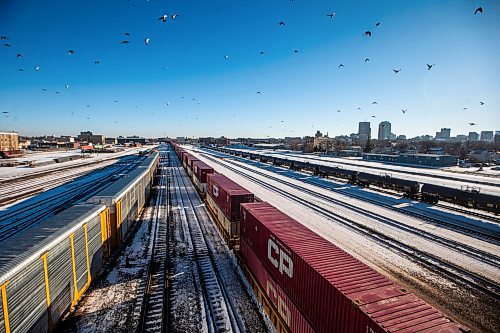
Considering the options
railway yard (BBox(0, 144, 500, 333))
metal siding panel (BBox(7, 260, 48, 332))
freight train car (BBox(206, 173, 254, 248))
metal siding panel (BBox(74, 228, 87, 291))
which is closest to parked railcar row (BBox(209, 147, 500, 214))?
railway yard (BBox(0, 144, 500, 333))

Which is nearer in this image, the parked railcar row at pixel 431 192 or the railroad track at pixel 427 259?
the railroad track at pixel 427 259

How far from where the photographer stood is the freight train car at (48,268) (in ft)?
24.9

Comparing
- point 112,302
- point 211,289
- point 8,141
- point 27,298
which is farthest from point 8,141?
point 211,289

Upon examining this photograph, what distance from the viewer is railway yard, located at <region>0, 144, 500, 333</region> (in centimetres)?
745

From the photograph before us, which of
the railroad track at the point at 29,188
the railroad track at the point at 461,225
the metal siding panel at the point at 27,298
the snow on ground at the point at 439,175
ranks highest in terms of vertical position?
the metal siding panel at the point at 27,298

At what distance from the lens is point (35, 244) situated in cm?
917

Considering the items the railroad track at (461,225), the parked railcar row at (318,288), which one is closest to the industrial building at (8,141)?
the parked railcar row at (318,288)

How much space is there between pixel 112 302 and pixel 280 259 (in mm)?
8340

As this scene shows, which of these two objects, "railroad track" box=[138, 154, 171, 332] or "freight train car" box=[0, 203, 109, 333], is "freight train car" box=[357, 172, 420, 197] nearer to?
"railroad track" box=[138, 154, 171, 332]

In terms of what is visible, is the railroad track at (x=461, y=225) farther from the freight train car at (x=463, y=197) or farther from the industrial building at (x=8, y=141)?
the industrial building at (x=8, y=141)

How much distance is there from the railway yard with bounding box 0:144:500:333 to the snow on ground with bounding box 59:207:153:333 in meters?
0.06

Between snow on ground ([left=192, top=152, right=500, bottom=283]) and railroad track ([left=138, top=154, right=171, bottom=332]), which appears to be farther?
snow on ground ([left=192, top=152, right=500, bottom=283])

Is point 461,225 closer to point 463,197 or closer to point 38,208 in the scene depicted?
point 463,197

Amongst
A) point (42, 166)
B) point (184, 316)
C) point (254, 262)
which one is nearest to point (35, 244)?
point (184, 316)
